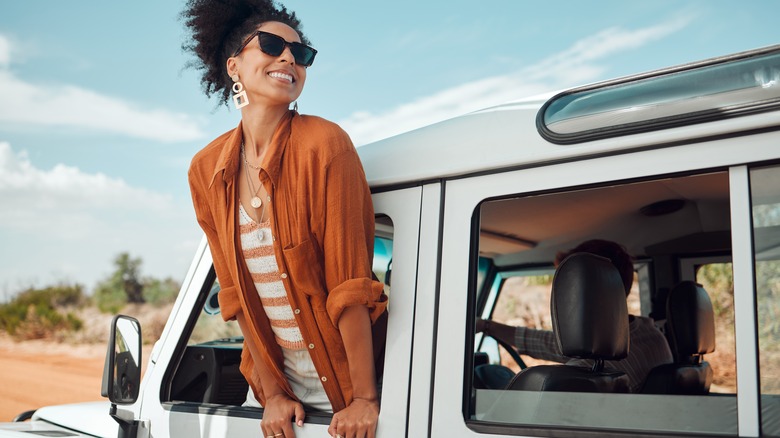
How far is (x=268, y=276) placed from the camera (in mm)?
2230

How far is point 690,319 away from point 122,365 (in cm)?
213

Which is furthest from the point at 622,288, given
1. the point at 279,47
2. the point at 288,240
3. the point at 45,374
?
the point at 45,374

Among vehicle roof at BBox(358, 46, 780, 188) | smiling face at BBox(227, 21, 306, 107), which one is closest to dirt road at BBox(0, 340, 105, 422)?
smiling face at BBox(227, 21, 306, 107)

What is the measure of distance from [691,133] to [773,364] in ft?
1.70

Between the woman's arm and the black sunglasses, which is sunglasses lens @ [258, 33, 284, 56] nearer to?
the black sunglasses

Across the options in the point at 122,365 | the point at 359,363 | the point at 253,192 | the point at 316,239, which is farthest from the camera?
the point at 122,365

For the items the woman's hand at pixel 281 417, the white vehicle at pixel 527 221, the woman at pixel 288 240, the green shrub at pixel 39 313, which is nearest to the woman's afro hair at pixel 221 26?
the woman at pixel 288 240

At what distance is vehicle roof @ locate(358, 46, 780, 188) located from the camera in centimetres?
166

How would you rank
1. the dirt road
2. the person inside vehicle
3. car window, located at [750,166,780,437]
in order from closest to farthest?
car window, located at [750,166,780,437]
the person inside vehicle
the dirt road

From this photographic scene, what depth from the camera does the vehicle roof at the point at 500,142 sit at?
5.44 feet

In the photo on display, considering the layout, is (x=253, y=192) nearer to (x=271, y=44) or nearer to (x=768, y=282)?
(x=271, y=44)

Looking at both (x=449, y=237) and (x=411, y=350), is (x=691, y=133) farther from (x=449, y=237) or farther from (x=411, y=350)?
(x=411, y=350)

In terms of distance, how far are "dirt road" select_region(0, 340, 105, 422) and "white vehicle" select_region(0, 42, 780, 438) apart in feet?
41.3

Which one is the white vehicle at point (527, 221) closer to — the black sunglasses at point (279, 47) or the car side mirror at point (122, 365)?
the car side mirror at point (122, 365)
